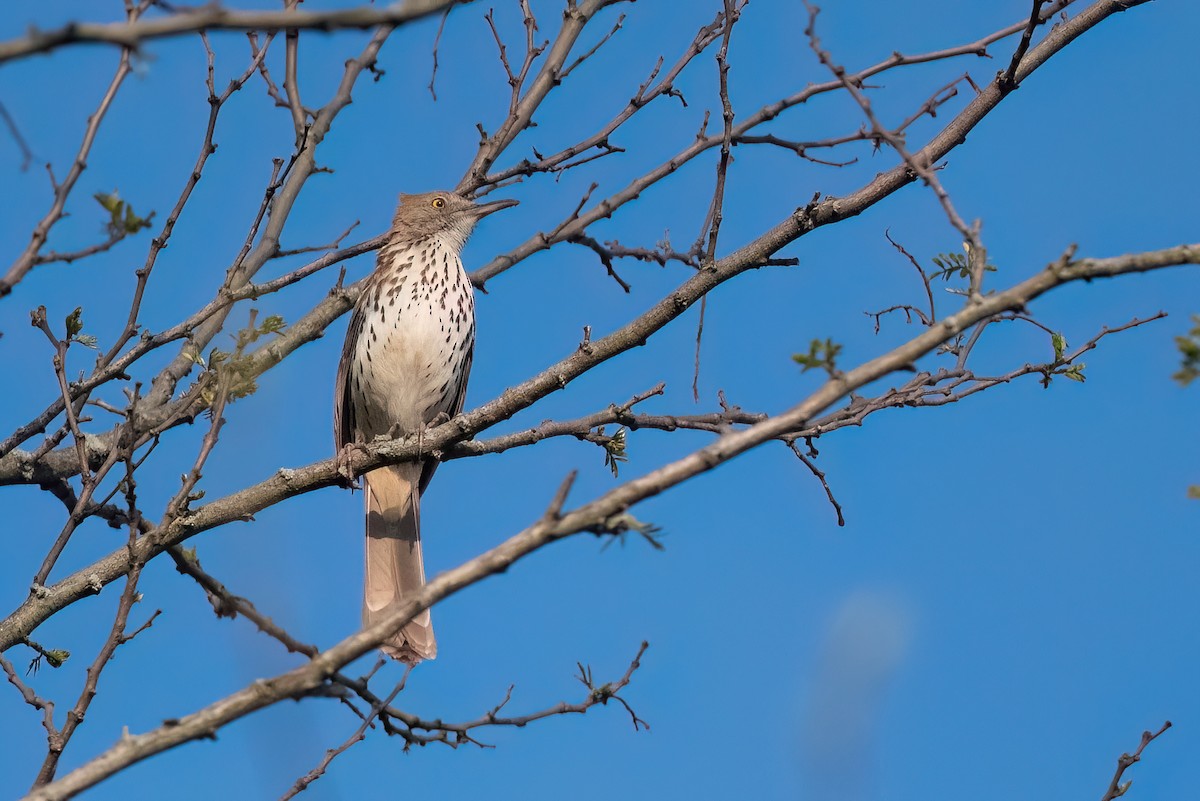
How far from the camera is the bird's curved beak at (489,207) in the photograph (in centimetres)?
696

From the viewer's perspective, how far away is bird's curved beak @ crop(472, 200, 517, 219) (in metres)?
6.96

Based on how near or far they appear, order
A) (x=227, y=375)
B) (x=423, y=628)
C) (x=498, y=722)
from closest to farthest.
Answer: (x=227, y=375) → (x=498, y=722) → (x=423, y=628)

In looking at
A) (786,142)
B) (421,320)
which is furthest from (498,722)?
(421,320)

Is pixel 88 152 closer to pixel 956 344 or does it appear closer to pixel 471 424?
pixel 471 424

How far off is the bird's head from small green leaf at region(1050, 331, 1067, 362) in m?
3.52

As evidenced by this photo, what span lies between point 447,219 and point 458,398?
3.23ft

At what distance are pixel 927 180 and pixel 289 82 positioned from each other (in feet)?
7.95

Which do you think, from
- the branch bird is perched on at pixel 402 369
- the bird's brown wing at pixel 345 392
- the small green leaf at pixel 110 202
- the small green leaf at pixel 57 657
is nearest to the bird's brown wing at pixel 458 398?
the branch bird is perched on at pixel 402 369

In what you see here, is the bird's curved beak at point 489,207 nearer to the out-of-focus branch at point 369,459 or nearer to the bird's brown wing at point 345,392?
the bird's brown wing at point 345,392

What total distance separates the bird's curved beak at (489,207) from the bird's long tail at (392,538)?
1.46 meters

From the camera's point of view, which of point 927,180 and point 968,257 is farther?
point 968,257

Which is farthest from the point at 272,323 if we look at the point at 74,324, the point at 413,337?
the point at 413,337

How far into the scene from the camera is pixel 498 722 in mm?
3867

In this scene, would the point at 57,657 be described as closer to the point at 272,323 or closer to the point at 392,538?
the point at 272,323
